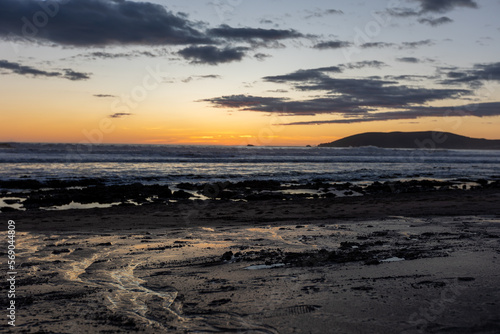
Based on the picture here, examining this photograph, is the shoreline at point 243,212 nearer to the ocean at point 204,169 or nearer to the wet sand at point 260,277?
the wet sand at point 260,277

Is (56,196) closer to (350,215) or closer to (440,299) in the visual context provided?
(350,215)

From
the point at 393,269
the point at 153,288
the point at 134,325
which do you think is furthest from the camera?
the point at 393,269

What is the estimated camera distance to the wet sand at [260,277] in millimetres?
4297

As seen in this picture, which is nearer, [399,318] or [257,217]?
[399,318]

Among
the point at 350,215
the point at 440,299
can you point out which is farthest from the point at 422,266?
the point at 350,215

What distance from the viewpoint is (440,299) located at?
15.9ft

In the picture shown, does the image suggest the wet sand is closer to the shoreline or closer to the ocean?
the shoreline

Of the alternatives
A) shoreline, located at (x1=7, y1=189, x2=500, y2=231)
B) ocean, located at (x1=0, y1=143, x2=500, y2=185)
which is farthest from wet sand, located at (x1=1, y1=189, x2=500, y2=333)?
ocean, located at (x1=0, y1=143, x2=500, y2=185)

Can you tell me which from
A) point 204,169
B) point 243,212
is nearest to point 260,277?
point 243,212

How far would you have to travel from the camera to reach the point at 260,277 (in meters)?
6.00

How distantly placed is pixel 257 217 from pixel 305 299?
8.75 m

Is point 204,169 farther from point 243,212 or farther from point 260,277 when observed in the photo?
point 260,277

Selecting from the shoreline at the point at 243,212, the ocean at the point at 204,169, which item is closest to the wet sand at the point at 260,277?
the shoreline at the point at 243,212

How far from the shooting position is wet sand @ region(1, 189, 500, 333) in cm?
430
